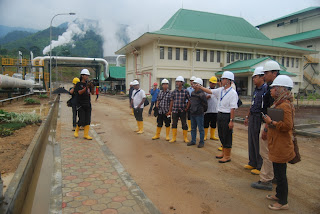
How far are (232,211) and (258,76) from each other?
2468 mm

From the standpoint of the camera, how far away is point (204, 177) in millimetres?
4414

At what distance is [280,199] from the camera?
10.7ft

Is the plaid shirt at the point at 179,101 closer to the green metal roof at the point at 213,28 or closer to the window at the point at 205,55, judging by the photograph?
the green metal roof at the point at 213,28

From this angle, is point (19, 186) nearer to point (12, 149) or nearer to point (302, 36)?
point (12, 149)

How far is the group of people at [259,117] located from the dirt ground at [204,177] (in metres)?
0.28

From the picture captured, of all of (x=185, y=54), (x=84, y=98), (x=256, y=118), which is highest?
(x=185, y=54)

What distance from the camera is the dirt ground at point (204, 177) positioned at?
3.41m

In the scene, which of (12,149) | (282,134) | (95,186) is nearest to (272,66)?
(282,134)

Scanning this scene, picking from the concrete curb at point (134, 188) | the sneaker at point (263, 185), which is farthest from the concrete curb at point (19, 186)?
Result: the sneaker at point (263, 185)

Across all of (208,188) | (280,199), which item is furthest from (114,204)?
(280,199)

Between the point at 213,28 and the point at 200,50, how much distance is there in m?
5.44

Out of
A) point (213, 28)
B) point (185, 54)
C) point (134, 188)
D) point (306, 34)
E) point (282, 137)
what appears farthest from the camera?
point (306, 34)

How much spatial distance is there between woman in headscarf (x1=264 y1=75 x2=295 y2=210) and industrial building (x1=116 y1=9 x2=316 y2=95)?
67.3 feet

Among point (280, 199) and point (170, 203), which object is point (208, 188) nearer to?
point (170, 203)
